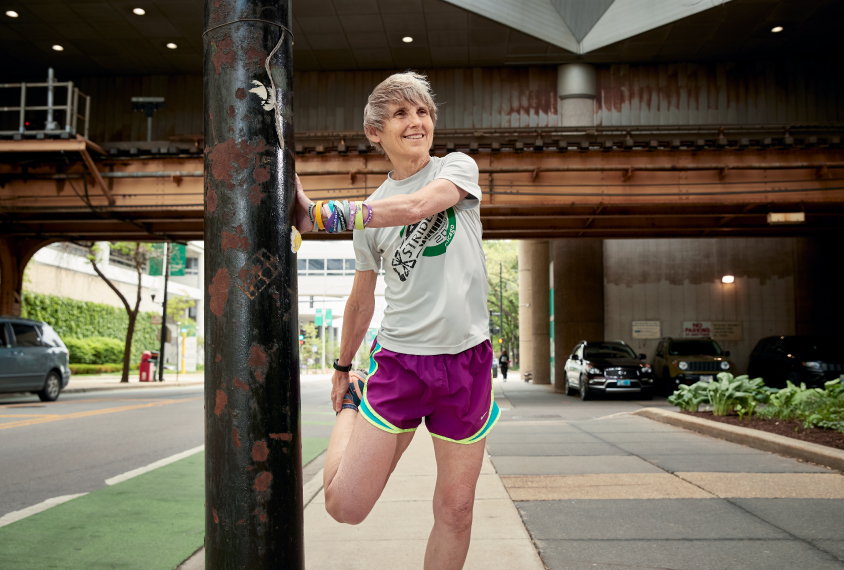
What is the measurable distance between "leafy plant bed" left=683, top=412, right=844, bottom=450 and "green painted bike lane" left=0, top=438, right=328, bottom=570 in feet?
19.5

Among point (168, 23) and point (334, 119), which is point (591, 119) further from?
point (168, 23)

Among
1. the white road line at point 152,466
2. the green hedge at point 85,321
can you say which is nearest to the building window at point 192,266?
the green hedge at point 85,321

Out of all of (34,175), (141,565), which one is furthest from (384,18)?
(141,565)

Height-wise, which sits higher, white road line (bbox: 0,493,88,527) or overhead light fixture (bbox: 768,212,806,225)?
overhead light fixture (bbox: 768,212,806,225)

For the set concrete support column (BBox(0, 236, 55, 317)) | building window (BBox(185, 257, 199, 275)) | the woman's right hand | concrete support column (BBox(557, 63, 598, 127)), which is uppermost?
concrete support column (BBox(557, 63, 598, 127))

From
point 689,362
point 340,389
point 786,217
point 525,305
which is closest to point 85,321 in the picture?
point 525,305

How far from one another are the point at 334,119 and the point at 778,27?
52.2 ft

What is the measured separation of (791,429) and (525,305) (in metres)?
28.3

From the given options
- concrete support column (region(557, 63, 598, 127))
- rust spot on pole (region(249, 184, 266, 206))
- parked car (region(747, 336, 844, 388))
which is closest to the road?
rust spot on pole (region(249, 184, 266, 206))

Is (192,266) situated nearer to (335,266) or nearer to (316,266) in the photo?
(316,266)

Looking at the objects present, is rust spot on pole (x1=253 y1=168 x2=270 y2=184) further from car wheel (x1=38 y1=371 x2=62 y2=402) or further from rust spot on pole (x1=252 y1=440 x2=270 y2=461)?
car wheel (x1=38 y1=371 x2=62 y2=402)

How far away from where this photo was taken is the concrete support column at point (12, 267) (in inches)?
927

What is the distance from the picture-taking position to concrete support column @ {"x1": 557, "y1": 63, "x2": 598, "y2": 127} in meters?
25.6

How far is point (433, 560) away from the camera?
7.42ft
